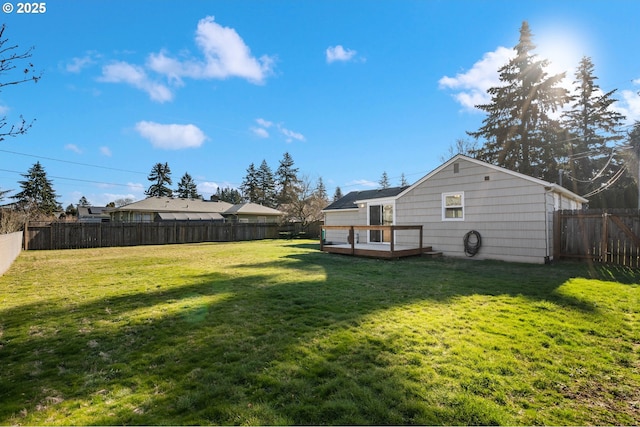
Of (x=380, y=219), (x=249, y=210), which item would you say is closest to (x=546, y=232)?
(x=380, y=219)

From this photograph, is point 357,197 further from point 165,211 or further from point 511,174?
point 165,211

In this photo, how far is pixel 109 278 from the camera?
7629 millimetres

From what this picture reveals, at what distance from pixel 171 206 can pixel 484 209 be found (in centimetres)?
3300

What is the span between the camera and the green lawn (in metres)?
2.32

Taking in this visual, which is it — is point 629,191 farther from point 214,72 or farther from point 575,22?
point 214,72

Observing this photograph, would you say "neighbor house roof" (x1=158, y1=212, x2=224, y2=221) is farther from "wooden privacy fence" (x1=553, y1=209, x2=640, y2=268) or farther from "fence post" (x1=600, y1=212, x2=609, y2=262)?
"fence post" (x1=600, y1=212, x2=609, y2=262)

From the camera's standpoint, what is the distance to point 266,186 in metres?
53.2

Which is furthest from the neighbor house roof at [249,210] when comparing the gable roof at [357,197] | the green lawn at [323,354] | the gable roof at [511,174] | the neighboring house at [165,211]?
the green lawn at [323,354]

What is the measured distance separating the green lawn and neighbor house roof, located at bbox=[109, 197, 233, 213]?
28.8m

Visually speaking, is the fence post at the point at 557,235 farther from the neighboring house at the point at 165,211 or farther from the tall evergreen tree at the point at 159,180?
the tall evergreen tree at the point at 159,180

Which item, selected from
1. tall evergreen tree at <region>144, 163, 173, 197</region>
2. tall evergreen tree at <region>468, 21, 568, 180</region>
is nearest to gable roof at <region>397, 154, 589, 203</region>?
tall evergreen tree at <region>468, 21, 568, 180</region>

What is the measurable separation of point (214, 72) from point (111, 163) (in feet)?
103

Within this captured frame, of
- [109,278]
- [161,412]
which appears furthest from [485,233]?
[109,278]

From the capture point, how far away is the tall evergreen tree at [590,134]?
74.9 feet
